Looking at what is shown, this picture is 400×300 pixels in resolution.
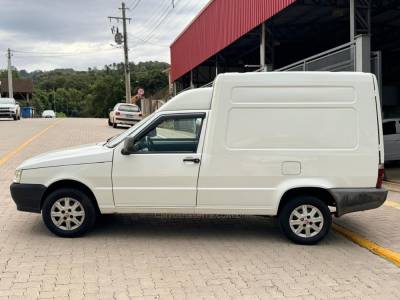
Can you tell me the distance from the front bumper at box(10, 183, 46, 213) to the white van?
0.05 feet

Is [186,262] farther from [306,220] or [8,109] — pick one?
[8,109]

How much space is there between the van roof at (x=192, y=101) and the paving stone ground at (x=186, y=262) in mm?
1686

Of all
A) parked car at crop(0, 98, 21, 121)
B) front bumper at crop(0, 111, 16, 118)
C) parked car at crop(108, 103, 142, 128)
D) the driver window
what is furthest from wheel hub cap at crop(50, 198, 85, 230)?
front bumper at crop(0, 111, 16, 118)

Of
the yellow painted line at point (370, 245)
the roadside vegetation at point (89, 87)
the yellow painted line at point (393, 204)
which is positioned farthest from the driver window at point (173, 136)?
the roadside vegetation at point (89, 87)

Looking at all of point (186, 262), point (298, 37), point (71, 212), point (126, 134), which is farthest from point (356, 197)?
point (298, 37)

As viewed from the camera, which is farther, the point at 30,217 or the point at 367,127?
the point at 30,217

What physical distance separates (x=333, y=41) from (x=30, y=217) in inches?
894

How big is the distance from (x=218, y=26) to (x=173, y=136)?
18.5 meters

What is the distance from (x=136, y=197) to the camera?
6254 millimetres

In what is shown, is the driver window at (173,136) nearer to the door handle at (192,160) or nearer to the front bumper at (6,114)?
the door handle at (192,160)

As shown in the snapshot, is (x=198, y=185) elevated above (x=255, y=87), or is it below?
below

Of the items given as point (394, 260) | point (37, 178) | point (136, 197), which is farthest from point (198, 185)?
point (394, 260)

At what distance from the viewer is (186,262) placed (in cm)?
553

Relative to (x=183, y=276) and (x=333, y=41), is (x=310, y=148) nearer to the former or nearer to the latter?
(x=183, y=276)
